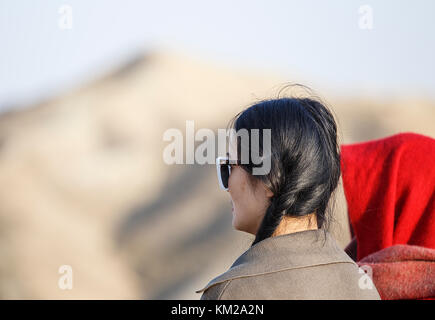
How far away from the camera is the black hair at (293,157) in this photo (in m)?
1.86

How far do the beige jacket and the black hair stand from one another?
9 centimetres

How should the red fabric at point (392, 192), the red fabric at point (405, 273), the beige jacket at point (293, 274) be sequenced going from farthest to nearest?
the red fabric at point (392, 192), the red fabric at point (405, 273), the beige jacket at point (293, 274)

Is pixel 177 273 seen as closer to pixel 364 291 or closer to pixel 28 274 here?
pixel 28 274

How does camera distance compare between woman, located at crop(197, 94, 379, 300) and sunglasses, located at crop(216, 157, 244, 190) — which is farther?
sunglasses, located at crop(216, 157, 244, 190)

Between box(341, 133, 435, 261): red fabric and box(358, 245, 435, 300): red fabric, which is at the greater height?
box(341, 133, 435, 261): red fabric

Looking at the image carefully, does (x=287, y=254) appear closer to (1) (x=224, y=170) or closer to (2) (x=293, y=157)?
(2) (x=293, y=157)

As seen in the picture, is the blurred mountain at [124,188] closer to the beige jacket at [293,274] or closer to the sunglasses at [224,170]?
the sunglasses at [224,170]

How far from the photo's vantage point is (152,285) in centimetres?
1720

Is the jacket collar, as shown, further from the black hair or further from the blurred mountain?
the blurred mountain

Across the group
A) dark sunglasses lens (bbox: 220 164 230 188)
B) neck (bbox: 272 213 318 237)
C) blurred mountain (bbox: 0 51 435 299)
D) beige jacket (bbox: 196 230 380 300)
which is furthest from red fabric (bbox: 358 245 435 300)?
blurred mountain (bbox: 0 51 435 299)

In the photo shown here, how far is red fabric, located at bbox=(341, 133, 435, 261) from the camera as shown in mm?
2480

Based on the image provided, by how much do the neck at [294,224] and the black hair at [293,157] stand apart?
22 mm

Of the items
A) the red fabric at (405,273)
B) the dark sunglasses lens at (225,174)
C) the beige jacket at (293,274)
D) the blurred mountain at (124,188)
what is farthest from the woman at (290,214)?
the blurred mountain at (124,188)

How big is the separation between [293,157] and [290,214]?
208 mm
